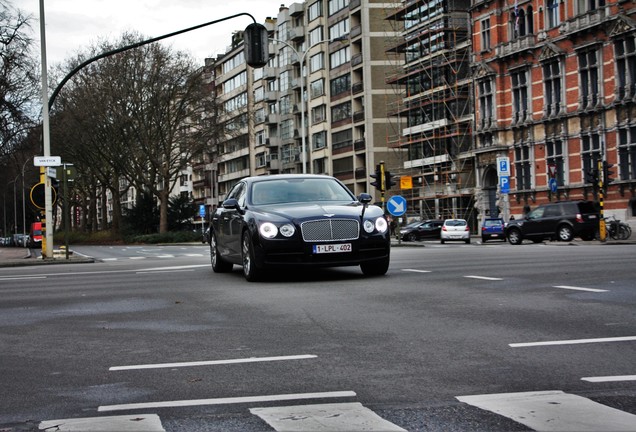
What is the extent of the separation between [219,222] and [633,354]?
37.8ft

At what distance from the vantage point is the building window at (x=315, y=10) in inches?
3890

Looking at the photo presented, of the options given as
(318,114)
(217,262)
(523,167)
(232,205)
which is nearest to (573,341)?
(232,205)

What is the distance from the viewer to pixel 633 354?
6.65m

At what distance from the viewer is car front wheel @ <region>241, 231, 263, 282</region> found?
14553mm

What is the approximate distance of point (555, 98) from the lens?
58.3 metres

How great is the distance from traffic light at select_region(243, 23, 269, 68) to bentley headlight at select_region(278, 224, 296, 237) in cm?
1083

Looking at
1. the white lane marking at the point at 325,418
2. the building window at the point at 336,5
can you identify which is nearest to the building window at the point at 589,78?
the building window at the point at 336,5

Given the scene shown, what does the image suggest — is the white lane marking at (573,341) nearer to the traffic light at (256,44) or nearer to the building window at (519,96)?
the traffic light at (256,44)

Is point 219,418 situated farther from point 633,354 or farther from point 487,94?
point 487,94

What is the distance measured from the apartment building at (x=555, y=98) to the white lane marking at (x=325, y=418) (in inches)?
1744

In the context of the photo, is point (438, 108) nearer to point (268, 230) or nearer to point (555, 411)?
point (268, 230)

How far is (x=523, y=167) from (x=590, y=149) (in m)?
7.35

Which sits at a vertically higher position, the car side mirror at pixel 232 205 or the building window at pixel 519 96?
the building window at pixel 519 96

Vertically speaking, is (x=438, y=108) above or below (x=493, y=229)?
above
